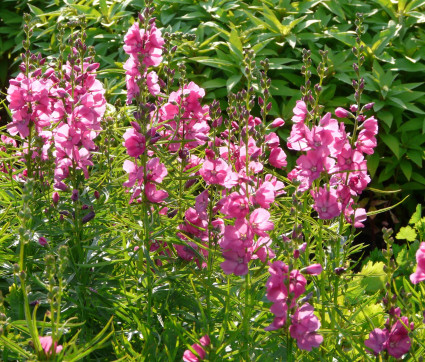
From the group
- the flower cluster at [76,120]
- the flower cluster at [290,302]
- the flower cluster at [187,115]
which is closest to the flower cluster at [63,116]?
the flower cluster at [76,120]

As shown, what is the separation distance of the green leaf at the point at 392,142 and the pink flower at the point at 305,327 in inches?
112

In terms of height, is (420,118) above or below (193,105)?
below

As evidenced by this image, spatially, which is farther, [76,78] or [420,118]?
[420,118]

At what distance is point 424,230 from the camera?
388 cm

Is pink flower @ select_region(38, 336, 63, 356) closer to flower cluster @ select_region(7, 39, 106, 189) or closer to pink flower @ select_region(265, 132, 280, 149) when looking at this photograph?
flower cluster @ select_region(7, 39, 106, 189)

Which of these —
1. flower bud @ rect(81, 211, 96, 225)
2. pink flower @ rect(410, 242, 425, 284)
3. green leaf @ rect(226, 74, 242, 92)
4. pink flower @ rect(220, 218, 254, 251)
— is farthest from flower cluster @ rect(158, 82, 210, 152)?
green leaf @ rect(226, 74, 242, 92)

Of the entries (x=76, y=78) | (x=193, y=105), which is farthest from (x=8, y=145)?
(x=193, y=105)

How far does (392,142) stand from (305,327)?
9.61ft

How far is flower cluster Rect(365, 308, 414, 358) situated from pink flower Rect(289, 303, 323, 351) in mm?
197

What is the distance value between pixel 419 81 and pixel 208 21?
157cm

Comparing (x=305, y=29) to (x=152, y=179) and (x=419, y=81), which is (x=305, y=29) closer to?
(x=419, y=81)

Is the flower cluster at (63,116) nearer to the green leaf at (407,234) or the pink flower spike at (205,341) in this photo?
the pink flower spike at (205,341)

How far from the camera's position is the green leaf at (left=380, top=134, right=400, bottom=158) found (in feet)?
14.8

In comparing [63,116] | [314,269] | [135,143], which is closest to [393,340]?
[314,269]
